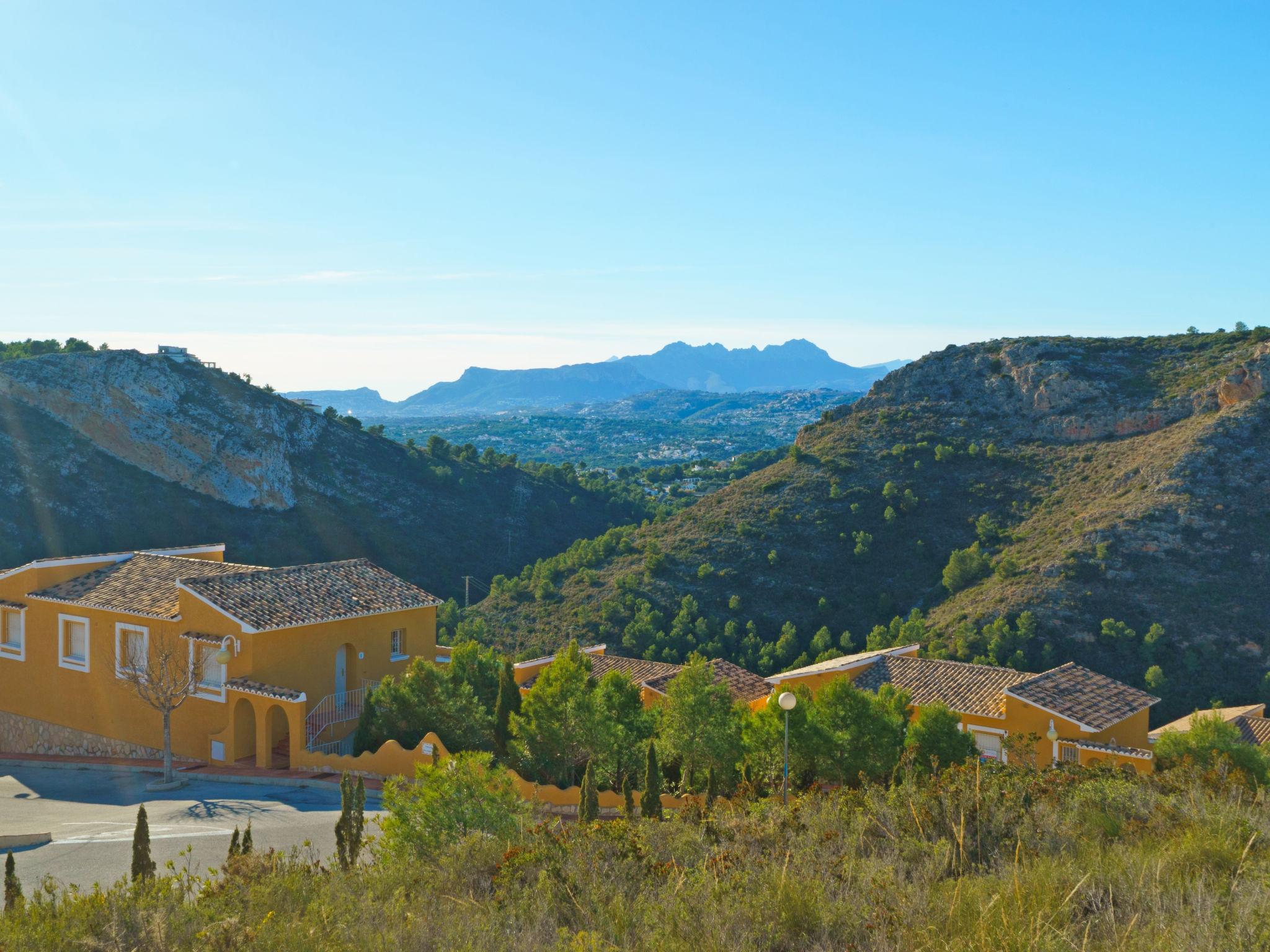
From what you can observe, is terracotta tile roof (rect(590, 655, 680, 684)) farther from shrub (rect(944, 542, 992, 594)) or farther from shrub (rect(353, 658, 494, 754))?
shrub (rect(944, 542, 992, 594))

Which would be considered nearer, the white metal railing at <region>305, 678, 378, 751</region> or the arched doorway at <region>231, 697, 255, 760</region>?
the white metal railing at <region>305, 678, 378, 751</region>

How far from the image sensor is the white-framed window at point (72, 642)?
24.2 meters

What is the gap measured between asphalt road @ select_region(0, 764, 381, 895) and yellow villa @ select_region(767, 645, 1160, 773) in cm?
1102

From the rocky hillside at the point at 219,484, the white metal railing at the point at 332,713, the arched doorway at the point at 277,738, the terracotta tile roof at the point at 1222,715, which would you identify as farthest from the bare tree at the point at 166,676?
the rocky hillside at the point at 219,484

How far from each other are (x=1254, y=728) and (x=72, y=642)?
32.1 metres

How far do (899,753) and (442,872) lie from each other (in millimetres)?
11064

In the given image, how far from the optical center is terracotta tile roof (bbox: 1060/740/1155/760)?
70.8 feet

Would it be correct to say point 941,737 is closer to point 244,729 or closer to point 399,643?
point 399,643

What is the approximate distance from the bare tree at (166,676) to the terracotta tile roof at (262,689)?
1.01 m

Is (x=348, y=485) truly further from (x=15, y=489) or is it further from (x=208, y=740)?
(x=208, y=740)

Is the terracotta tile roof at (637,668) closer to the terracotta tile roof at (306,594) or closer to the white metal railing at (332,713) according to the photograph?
the terracotta tile roof at (306,594)

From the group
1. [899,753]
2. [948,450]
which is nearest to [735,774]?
[899,753]

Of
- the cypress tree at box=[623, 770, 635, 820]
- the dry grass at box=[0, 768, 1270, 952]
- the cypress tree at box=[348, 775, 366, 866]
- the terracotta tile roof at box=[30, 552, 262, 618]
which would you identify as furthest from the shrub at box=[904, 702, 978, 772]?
the terracotta tile roof at box=[30, 552, 262, 618]

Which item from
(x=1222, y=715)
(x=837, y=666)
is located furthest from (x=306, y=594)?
(x=1222, y=715)
